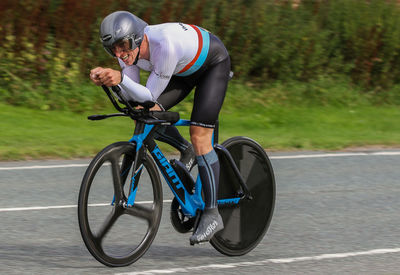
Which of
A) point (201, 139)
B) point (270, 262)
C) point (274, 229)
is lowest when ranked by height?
point (274, 229)

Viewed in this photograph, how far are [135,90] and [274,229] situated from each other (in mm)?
2363

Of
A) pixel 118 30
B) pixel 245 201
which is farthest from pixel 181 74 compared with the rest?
pixel 245 201

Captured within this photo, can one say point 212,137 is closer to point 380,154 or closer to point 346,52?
point 380,154

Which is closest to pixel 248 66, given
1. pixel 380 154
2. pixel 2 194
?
pixel 380 154

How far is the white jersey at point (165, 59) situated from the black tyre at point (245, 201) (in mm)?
845

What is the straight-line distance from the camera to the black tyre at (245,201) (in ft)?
18.8

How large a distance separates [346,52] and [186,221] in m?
12.3

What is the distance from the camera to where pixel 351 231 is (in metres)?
6.54

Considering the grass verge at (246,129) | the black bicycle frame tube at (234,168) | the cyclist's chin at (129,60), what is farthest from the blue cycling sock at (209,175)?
the grass verge at (246,129)

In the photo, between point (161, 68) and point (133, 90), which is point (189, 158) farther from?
point (133, 90)

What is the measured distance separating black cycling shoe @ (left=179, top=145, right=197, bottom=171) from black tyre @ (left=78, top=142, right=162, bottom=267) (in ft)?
1.36

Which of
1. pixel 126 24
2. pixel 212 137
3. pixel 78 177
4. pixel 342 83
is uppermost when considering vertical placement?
pixel 126 24

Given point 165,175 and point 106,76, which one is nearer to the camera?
point 106,76

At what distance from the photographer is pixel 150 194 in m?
5.33
